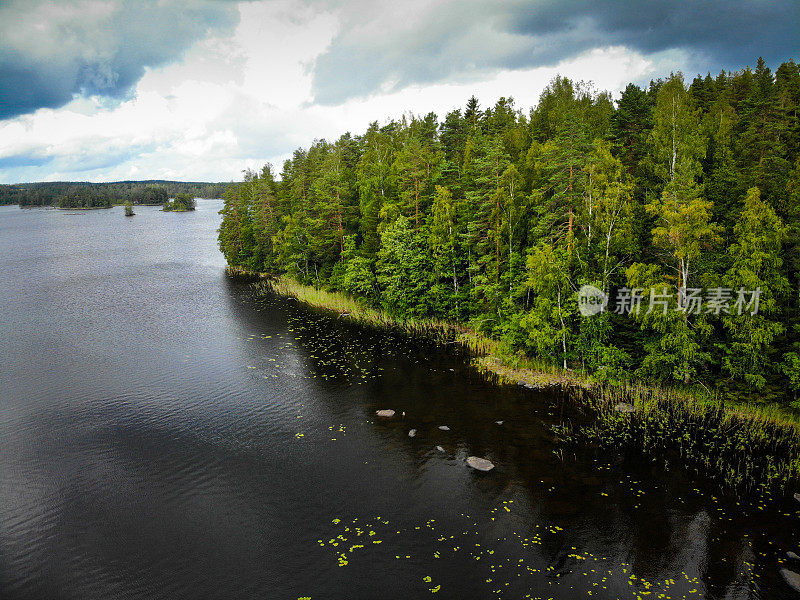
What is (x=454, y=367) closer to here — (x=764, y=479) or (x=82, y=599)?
(x=764, y=479)

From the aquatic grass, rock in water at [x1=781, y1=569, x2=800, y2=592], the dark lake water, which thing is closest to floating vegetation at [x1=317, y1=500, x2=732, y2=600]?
the dark lake water

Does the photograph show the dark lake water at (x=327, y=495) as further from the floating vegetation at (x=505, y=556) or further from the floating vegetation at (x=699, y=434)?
the floating vegetation at (x=699, y=434)

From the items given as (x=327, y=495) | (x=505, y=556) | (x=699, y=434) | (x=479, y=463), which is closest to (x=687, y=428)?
(x=699, y=434)

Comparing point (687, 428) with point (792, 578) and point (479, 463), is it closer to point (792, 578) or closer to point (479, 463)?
point (792, 578)

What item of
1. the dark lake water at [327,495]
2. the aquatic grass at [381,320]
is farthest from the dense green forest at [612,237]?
the dark lake water at [327,495]

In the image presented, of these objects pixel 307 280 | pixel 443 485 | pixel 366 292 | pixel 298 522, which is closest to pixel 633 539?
pixel 443 485
